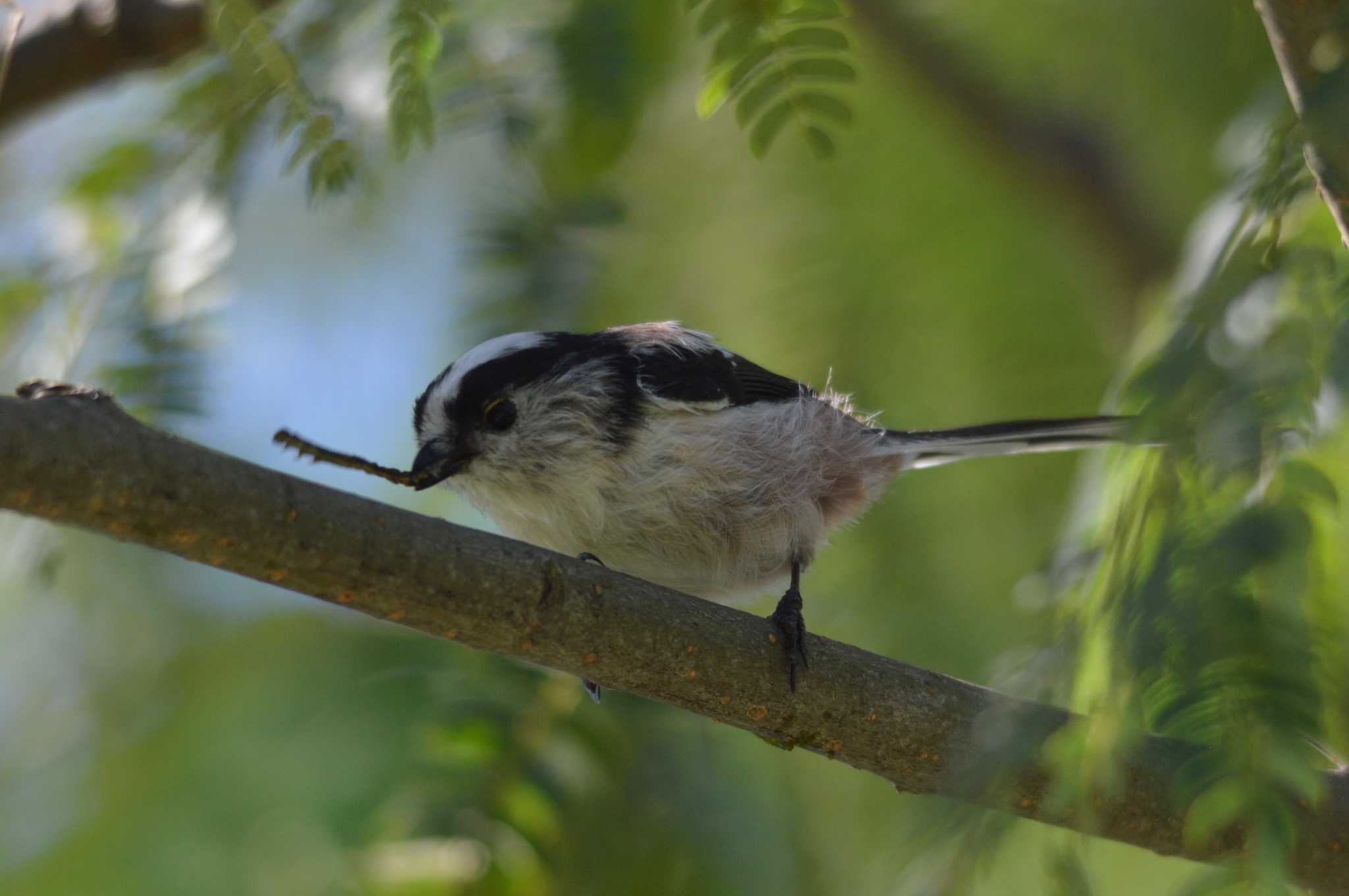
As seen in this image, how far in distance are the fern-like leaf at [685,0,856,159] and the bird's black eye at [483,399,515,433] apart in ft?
3.66

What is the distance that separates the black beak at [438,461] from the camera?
8.68 feet

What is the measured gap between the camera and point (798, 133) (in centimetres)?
179

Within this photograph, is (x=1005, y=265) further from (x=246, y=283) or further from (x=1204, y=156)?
(x=246, y=283)

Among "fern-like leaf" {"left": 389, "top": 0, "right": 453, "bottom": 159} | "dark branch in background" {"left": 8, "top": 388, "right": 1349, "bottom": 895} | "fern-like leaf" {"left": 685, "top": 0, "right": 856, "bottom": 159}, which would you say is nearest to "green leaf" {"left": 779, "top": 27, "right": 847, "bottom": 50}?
"fern-like leaf" {"left": 685, "top": 0, "right": 856, "bottom": 159}

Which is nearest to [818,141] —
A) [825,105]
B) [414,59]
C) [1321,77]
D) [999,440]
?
[825,105]

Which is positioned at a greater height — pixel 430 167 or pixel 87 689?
pixel 430 167

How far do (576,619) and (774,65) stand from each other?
2.90ft

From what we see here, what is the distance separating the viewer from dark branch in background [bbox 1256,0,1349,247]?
1.12m

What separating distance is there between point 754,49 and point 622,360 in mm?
1283

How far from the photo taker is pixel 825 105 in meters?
1.81

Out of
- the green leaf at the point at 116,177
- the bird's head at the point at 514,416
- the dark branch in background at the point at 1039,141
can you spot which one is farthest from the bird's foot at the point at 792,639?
the dark branch in background at the point at 1039,141

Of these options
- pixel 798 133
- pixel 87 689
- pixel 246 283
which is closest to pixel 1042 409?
pixel 798 133

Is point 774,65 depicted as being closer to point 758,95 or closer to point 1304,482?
point 758,95

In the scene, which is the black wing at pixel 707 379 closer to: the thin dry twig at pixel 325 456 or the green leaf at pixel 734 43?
the thin dry twig at pixel 325 456
